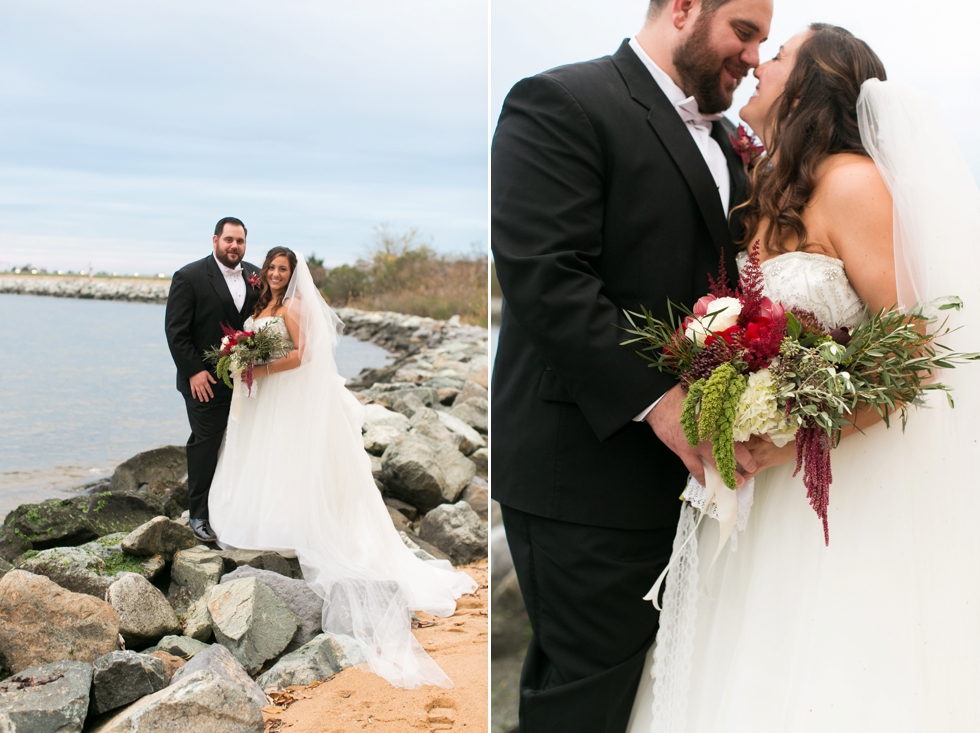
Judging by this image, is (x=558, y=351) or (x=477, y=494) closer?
(x=558, y=351)

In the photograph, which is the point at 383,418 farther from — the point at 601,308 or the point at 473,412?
the point at 601,308

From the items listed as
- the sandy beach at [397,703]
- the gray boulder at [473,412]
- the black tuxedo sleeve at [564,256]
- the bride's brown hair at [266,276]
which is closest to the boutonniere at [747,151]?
the black tuxedo sleeve at [564,256]

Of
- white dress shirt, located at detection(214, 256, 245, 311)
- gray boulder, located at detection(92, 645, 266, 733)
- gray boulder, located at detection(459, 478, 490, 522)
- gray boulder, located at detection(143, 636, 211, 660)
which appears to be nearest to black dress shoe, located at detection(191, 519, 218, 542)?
gray boulder, located at detection(143, 636, 211, 660)

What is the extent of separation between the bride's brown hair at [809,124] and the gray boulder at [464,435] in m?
3.38

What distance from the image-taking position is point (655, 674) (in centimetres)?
190

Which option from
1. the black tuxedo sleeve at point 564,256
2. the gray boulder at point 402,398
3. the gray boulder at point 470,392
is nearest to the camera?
the black tuxedo sleeve at point 564,256

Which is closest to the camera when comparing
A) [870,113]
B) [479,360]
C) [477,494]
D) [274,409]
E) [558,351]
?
[558,351]

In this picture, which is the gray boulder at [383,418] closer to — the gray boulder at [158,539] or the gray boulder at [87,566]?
the gray boulder at [158,539]

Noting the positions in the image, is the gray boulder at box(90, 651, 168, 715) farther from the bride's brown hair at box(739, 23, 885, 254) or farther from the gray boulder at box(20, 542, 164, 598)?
the bride's brown hair at box(739, 23, 885, 254)

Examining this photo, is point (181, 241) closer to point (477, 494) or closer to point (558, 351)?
point (558, 351)

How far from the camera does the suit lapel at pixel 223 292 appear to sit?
2961 millimetres

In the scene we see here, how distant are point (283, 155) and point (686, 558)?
2422mm

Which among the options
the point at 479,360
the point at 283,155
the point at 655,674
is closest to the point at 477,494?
the point at 479,360

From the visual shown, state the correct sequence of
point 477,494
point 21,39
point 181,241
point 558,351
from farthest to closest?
1. point 477,494
2. point 181,241
3. point 21,39
4. point 558,351
